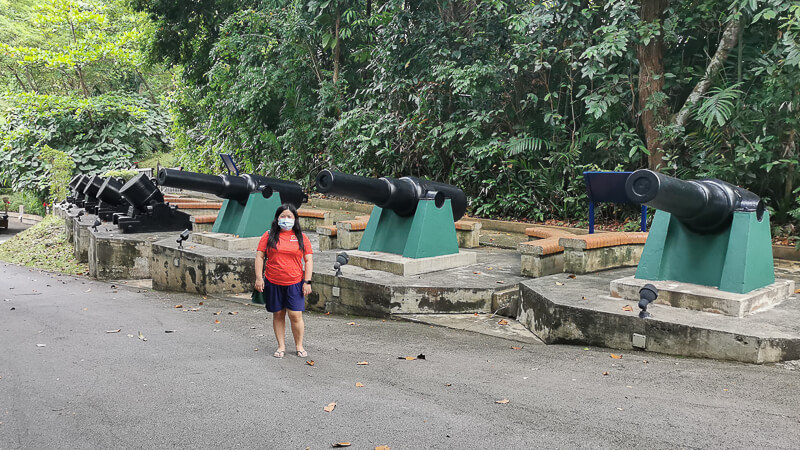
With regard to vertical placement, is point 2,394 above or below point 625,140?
below

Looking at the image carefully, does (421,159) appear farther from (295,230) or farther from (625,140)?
(295,230)

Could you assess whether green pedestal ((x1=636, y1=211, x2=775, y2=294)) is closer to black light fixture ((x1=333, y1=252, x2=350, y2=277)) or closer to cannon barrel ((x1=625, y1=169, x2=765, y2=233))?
cannon barrel ((x1=625, y1=169, x2=765, y2=233))

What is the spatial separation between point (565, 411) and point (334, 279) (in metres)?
3.78

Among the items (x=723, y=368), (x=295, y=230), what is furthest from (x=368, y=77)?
(x=723, y=368)

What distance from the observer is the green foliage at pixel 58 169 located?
23.6m

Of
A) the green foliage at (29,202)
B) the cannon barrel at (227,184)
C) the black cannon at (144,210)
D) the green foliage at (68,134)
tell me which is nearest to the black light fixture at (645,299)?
the cannon barrel at (227,184)

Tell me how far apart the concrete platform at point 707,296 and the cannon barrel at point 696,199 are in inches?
21.9

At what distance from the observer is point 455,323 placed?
5.95 meters

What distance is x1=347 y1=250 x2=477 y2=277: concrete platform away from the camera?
271 inches

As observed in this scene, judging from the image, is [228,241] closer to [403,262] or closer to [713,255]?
[403,262]

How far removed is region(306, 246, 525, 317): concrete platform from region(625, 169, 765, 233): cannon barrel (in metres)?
1.88

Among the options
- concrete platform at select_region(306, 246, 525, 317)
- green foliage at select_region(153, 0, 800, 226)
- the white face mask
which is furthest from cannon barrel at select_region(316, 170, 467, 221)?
green foliage at select_region(153, 0, 800, 226)

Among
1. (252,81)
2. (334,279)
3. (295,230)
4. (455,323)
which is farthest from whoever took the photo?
(252,81)

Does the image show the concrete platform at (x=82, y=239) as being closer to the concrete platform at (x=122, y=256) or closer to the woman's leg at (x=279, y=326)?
the concrete platform at (x=122, y=256)
